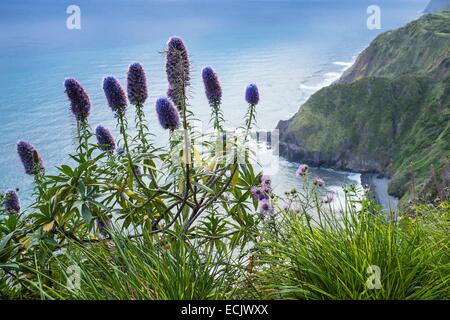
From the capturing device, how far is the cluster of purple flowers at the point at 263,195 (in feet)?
13.0

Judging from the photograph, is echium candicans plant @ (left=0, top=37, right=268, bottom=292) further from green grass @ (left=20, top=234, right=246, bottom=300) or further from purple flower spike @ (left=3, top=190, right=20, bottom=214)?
green grass @ (left=20, top=234, right=246, bottom=300)

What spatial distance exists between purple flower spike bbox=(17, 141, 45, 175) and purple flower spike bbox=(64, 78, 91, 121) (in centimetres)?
41

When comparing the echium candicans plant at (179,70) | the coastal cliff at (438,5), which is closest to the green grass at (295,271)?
the echium candicans plant at (179,70)

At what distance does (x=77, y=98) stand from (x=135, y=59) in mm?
956

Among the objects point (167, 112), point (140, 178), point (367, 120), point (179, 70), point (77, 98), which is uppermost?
point (179, 70)

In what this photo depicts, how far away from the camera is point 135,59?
4641mm

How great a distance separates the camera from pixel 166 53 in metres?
3.74

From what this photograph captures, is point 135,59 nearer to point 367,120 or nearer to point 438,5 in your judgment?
point 367,120

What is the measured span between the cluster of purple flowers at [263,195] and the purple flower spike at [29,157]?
5.39 feet

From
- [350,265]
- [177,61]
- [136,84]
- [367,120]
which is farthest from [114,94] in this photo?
[367,120]

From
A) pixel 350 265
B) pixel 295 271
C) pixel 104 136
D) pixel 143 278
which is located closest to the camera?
pixel 350 265
